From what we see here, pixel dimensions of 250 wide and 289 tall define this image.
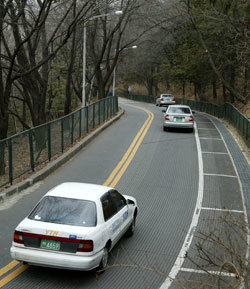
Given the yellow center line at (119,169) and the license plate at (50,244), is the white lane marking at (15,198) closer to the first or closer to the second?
the yellow center line at (119,169)

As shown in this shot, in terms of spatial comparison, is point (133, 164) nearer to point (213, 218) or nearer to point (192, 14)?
point (213, 218)

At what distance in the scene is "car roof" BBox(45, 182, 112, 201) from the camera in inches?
317

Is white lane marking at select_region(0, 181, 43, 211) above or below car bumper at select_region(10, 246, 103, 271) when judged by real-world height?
below

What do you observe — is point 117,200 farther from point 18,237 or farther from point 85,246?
point 18,237

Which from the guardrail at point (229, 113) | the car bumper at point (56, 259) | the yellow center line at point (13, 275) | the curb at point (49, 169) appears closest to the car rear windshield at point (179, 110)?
the guardrail at point (229, 113)

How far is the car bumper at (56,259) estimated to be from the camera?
22.7 ft

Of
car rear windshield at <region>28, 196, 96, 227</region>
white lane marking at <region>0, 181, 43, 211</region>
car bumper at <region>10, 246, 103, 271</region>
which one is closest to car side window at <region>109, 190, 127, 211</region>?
car rear windshield at <region>28, 196, 96, 227</region>

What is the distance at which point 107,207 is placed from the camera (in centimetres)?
821

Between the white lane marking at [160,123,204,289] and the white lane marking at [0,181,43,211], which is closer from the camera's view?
the white lane marking at [160,123,204,289]

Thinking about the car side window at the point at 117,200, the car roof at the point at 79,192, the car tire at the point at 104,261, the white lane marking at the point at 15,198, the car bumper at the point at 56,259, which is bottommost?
the white lane marking at the point at 15,198

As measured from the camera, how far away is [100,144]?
67.1 ft

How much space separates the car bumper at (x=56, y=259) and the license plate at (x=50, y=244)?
67 mm

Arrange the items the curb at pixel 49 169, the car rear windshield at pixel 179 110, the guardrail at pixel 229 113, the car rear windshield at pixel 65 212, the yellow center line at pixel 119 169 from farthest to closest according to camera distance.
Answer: the car rear windshield at pixel 179 110 → the guardrail at pixel 229 113 → the curb at pixel 49 169 → the car rear windshield at pixel 65 212 → the yellow center line at pixel 119 169

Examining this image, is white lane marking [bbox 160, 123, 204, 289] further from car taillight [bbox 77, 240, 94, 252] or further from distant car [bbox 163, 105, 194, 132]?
distant car [bbox 163, 105, 194, 132]
